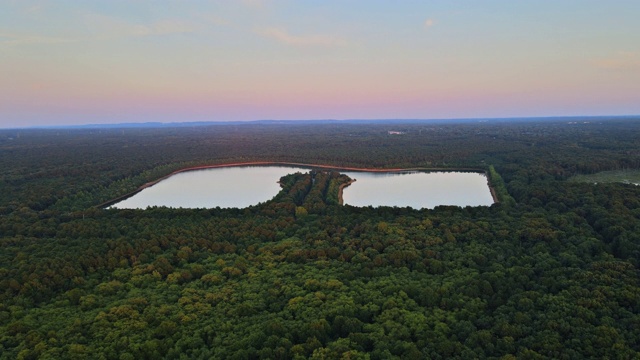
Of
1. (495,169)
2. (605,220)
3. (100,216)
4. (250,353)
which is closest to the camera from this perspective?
(250,353)

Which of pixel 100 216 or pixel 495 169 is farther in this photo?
pixel 495 169

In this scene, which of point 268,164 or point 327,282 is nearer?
point 327,282

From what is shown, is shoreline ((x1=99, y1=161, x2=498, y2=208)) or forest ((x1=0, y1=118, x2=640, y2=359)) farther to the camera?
shoreline ((x1=99, y1=161, x2=498, y2=208))

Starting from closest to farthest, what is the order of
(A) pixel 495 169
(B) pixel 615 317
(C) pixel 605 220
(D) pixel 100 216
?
(B) pixel 615 317
(C) pixel 605 220
(D) pixel 100 216
(A) pixel 495 169

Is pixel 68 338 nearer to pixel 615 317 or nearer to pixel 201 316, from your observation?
pixel 201 316

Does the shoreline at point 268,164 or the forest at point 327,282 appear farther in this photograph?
the shoreline at point 268,164

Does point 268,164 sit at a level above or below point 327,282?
above

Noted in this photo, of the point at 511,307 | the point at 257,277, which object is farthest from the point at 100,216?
the point at 511,307
